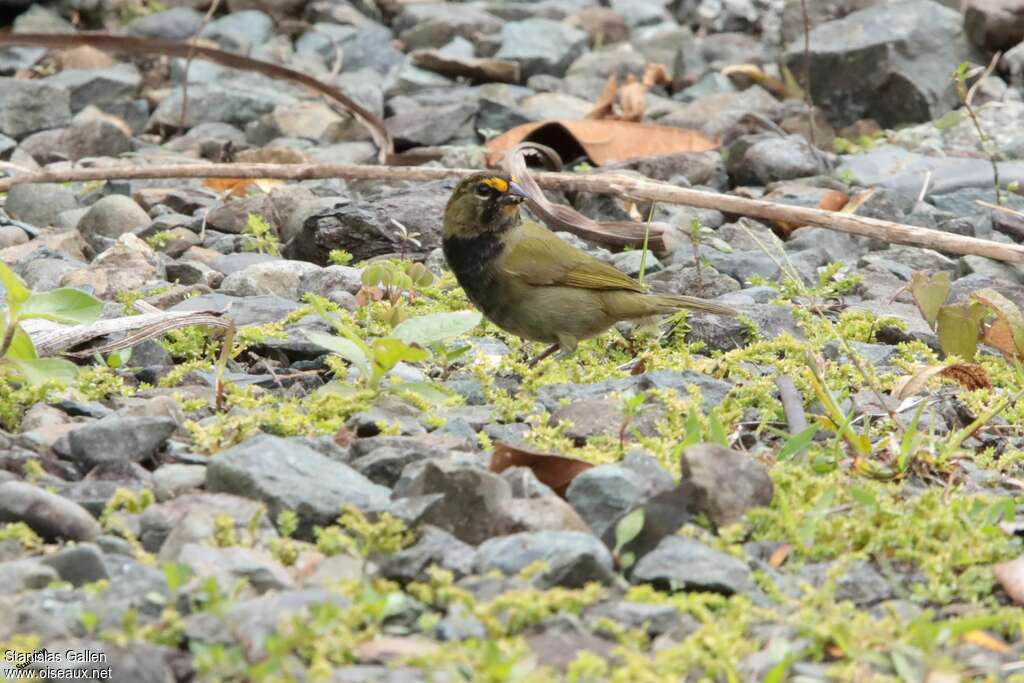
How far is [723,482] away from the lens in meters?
3.44

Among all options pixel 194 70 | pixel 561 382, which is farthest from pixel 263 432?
pixel 194 70

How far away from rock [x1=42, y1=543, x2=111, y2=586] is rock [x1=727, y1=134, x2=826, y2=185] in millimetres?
5841

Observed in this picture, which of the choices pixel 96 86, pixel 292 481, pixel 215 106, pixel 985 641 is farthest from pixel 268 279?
pixel 96 86

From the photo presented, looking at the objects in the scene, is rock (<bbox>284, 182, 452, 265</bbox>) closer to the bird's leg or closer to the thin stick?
the thin stick

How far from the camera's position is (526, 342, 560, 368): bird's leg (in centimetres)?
541

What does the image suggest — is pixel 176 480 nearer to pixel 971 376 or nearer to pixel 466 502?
pixel 466 502

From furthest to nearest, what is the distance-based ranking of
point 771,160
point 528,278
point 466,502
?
1. point 771,160
2. point 528,278
3. point 466,502

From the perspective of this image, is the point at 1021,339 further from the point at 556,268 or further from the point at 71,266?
the point at 71,266

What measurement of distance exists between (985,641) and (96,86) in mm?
8150

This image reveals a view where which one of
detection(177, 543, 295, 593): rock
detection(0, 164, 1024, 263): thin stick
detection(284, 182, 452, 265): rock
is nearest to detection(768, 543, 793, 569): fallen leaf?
detection(177, 543, 295, 593): rock

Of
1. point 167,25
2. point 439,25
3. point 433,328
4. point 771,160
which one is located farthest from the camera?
point 439,25

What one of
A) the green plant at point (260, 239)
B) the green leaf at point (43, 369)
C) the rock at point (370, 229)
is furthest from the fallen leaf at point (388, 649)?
the green plant at point (260, 239)

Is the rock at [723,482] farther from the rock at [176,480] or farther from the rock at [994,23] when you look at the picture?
the rock at [994,23]

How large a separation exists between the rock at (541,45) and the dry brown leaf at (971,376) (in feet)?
21.2
